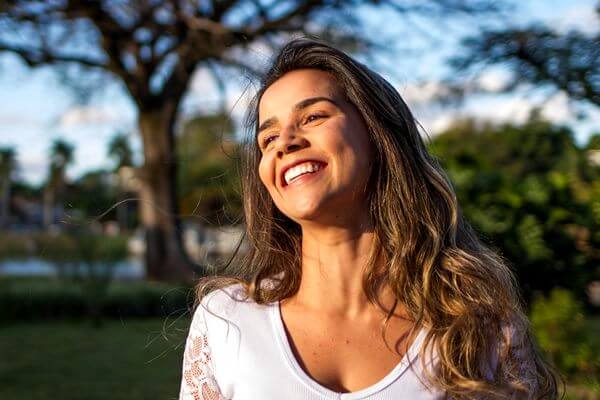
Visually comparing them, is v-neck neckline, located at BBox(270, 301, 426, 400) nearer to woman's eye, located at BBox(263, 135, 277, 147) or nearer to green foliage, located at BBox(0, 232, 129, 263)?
woman's eye, located at BBox(263, 135, 277, 147)

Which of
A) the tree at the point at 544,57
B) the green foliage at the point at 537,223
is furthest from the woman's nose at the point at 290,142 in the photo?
the green foliage at the point at 537,223

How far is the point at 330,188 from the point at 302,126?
184mm

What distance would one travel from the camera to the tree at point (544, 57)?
8.19 feet

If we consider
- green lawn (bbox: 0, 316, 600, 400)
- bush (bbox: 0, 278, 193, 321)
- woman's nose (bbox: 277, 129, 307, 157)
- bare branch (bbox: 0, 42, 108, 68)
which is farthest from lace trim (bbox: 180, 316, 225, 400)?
bare branch (bbox: 0, 42, 108, 68)

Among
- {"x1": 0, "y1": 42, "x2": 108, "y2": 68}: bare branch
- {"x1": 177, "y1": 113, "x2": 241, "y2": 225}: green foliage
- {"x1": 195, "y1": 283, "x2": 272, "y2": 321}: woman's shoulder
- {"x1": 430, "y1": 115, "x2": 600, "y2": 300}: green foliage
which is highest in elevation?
{"x1": 0, "y1": 42, "x2": 108, "y2": 68}: bare branch

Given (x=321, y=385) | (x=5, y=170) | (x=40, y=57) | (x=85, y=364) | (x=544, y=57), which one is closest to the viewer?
(x=321, y=385)

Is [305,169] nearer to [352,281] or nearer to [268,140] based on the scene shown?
[268,140]

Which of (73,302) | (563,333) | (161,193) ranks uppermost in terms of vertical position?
(161,193)

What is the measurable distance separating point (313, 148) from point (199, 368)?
0.61 metres

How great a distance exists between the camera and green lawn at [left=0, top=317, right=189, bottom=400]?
6449 mm

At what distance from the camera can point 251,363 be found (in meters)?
1.82

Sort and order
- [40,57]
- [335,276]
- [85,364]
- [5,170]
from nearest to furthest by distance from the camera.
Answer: [335,276] < [85,364] < [40,57] < [5,170]

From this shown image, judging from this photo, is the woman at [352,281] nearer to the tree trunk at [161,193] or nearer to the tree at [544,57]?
the tree at [544,57]

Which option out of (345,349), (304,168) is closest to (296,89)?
(304,168)
